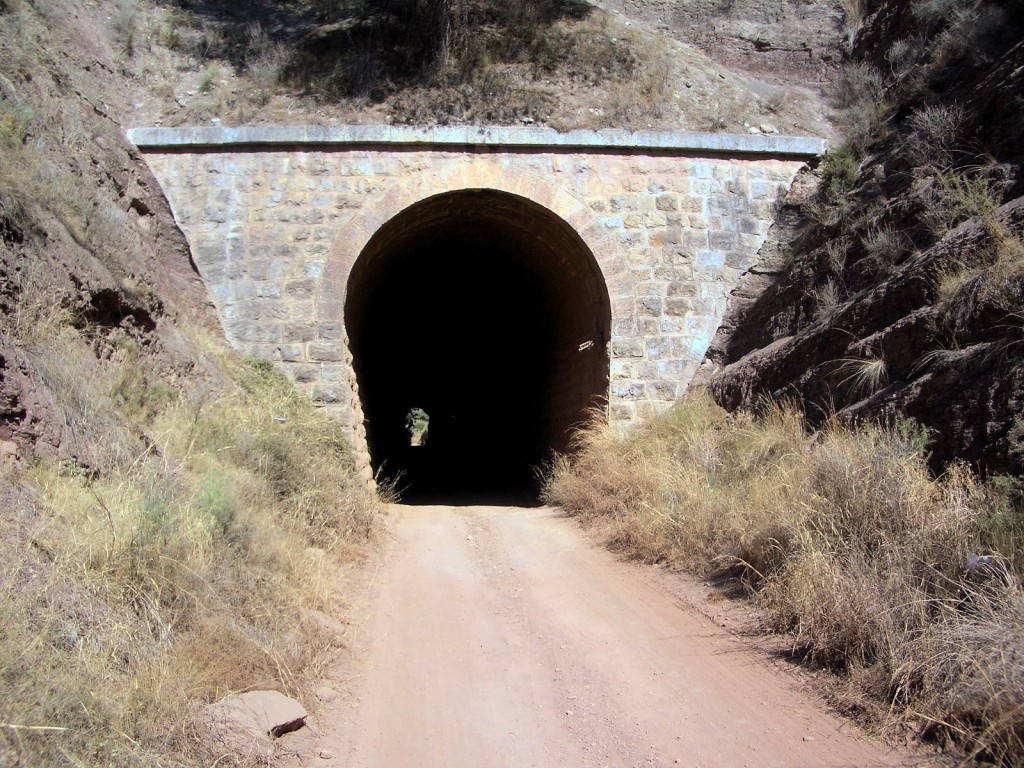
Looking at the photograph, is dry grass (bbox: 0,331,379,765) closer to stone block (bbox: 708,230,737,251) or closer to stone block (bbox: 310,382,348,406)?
stone block (bbox: 310,382,348,406)

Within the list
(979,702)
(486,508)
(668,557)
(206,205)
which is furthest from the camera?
(486,508)

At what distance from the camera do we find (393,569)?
6520 mm

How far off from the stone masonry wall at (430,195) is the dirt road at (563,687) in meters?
4.31

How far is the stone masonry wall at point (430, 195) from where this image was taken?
971cm

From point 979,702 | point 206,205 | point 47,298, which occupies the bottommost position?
point 979,702

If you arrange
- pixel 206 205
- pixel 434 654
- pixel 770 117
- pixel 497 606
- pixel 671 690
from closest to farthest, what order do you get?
pixel 671 690, pixel 434 654, pixel 497 606, pixel 206 205, pixel 770 117

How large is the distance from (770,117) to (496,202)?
4242 mm

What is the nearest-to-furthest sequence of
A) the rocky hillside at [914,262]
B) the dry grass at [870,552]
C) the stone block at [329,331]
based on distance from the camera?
1. the dry grass at [870,552]
2. the rocky hillside at [914,262]
3. the stone block at [329,331]

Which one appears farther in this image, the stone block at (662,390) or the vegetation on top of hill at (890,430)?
the stone block at (662,390)

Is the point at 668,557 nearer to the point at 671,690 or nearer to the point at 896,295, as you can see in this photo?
the point at 671,690

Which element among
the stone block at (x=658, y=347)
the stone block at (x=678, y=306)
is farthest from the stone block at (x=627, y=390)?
the stone block at (x=678, y=306)

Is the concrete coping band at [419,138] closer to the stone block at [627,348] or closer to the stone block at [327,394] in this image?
the stone block at [627,348]

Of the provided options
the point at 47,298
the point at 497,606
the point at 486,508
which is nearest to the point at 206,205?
the point at 47,298

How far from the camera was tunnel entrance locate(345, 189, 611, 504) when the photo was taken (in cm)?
1073
